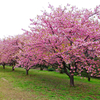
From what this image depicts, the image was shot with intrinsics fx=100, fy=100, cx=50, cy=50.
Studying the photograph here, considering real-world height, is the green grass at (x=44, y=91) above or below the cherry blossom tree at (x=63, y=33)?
below

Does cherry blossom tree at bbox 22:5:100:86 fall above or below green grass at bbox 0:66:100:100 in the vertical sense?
above

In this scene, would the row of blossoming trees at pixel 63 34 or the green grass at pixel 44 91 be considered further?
the row of blossoming trees at pixel 63 34

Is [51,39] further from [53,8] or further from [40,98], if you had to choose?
[40,98]

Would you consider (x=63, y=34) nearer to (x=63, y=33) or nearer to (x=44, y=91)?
(x=63, y=33)

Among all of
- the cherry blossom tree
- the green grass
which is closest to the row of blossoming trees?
the cherry blossom tree

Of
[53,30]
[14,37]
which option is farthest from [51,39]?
[14,37]

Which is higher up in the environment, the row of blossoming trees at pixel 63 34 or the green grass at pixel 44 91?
the row of blossoming trees at pixel 63 34

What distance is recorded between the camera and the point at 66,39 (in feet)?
27.9

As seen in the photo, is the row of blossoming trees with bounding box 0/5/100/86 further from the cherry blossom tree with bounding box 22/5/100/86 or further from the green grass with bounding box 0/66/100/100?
the green grass with bounding box 0/66/100/100

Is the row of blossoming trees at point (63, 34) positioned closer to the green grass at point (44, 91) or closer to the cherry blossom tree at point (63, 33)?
the cherry blossom tree at point (63, 33)

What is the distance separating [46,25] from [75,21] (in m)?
2.61

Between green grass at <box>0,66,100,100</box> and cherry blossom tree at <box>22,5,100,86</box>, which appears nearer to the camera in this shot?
green grass at <box>0,66,100,100</box>

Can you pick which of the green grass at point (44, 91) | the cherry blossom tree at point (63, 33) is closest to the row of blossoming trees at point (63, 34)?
the cherry blossom tree at point (63, 33)

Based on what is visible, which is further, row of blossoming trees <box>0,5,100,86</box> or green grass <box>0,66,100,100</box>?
row of blossoming trees <box>0,5,100,86</box>
